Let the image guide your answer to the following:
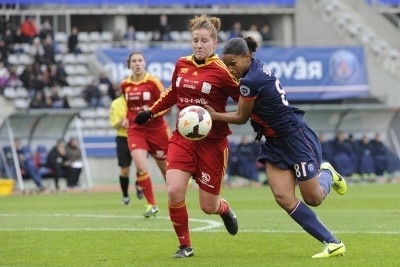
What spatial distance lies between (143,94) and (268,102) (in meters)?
7.01

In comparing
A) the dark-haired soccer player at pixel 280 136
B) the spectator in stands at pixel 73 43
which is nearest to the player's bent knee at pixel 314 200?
the dark-haired soccer player at pixel 280 136

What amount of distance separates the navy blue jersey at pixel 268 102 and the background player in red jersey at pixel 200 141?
2.53 feet

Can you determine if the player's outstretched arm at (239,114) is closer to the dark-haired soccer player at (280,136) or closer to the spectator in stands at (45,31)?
the dark-haired soccer player at (280,136)

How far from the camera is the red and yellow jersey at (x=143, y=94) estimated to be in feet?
58.0

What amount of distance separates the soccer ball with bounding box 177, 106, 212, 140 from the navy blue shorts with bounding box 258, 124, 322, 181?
24.0 inches

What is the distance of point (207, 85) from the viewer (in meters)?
11.6

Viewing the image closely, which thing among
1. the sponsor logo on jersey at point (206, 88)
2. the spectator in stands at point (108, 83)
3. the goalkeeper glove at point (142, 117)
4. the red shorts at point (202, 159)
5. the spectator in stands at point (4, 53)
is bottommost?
the spectator in stands at point (108, 83)

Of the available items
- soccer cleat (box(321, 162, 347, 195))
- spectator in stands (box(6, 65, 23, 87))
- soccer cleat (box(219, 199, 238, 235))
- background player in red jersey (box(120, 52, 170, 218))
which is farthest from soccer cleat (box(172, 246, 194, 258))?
spectator in stands (box(6, 65, 23, 87))

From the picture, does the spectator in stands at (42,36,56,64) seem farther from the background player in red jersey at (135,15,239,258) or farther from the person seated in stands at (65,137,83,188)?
the background player in red jersey at (135,15,239,258)

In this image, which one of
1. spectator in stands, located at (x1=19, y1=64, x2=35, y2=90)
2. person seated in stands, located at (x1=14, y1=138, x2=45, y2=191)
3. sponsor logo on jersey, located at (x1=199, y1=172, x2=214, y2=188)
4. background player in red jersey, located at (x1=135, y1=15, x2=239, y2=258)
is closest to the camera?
background player in red jersey, located at (x1=135, y1=15, x2=239, y2=258)

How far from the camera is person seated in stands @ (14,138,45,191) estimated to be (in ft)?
97.9

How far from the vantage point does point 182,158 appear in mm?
11602

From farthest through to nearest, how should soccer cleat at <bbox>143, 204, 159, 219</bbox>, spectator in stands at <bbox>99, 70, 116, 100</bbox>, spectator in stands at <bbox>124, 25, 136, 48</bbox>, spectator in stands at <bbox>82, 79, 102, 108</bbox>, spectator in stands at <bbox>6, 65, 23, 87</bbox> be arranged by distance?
spectator in stands at <bbox>124, 25, 136, 48</bbox> → spectator in stands at <bbox>82, 79, 102, 108</bbox> → spectator in stands at <bbox>6, 65, 23, 87</bbox> → spectator in stands at <bbox>99, 70, 116, 100</bbox> → soccer cleat at <bbox>143, 204, 159, 219</bbox>

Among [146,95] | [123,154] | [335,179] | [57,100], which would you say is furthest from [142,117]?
[57,100]
